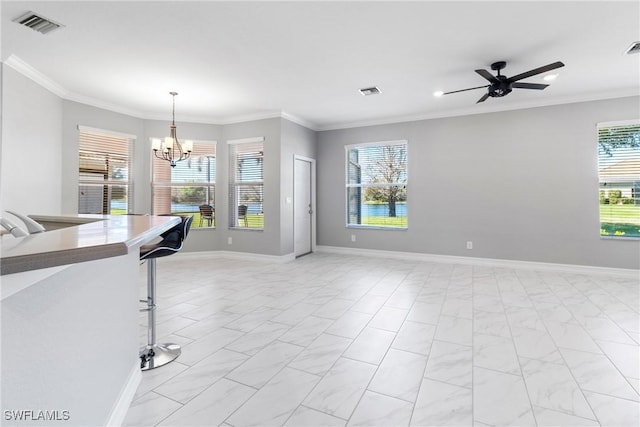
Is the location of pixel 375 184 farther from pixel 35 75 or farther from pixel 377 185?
pixel 35 75

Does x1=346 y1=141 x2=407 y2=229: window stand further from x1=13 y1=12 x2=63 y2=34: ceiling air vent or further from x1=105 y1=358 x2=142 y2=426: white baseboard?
x1=105 y1=358 x2=142 y2=426: white baseboard

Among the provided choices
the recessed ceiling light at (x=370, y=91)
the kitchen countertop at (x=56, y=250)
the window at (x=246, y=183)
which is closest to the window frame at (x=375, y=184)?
the recessed ceiling light at (x=370, y=91)

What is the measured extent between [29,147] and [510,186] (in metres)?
6.97

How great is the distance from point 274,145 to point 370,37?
304 cm

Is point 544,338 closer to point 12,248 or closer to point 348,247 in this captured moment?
point 12,248

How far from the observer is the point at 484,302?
139 inches

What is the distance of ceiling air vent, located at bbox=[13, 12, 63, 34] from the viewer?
2.74 m

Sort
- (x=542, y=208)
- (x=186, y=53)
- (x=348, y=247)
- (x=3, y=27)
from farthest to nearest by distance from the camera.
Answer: (x=348, y=247) → (x=542, y=208) → (x=186, y=53) → (x=3, y=27)

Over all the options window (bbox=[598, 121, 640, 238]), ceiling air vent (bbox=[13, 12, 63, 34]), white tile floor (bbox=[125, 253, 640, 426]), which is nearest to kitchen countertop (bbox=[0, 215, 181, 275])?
white tile floor (bbox=[125, 253, 640, 426])

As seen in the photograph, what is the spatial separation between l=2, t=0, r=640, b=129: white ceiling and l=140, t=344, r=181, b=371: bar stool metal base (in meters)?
2.73

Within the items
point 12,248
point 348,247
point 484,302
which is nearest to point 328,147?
point 348,247

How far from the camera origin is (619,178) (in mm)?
4664

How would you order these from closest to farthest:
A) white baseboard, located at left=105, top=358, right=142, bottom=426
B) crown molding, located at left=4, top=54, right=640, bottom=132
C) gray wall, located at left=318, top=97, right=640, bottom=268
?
white baseboard, located at left=105, top=358, right=142, bottom=426 → crown molding, located at left=4, top=54, right=640, bottom=132 → gray wall, located at left=318, top=97, right=640, bottom=268

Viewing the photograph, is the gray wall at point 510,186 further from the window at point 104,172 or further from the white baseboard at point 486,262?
the window at point 104,172
